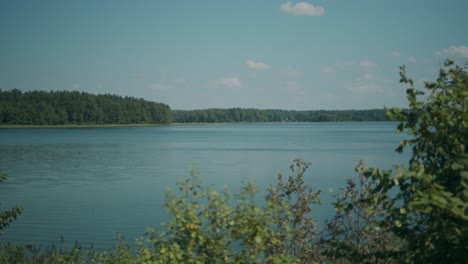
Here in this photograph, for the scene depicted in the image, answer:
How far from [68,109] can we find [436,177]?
177932 millimetres

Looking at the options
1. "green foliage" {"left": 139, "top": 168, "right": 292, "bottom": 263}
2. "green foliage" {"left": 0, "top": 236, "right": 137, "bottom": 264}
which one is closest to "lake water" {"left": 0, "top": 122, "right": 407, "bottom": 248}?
"green foliage" {"left": 139, "top": 168, "right": 292, "bottom": 263}

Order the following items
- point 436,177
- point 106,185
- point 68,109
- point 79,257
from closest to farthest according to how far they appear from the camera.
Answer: point 436,177, point 79,257, point 106,185, point 68,109

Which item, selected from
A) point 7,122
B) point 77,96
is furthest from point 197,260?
point 77,96

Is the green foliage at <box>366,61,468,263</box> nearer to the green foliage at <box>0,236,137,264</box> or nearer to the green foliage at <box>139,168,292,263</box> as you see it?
the green foliage at <box>139,168,292,263</box>

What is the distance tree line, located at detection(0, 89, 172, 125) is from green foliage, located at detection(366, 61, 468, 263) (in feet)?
559

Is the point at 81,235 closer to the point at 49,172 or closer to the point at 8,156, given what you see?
the point at 49,172

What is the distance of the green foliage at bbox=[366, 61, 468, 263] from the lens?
434 centimetres

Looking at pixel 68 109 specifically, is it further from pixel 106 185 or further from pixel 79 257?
pixel 79 257

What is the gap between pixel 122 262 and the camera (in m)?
10.8

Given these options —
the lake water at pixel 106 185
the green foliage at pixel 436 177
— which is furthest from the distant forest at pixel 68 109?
the green foliage at pixel 436 177

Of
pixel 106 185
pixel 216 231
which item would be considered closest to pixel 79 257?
pixel 216 231

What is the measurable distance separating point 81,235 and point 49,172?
23.3 meters

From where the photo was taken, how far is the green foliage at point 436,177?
14.2ft

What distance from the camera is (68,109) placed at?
173500 millimetres
